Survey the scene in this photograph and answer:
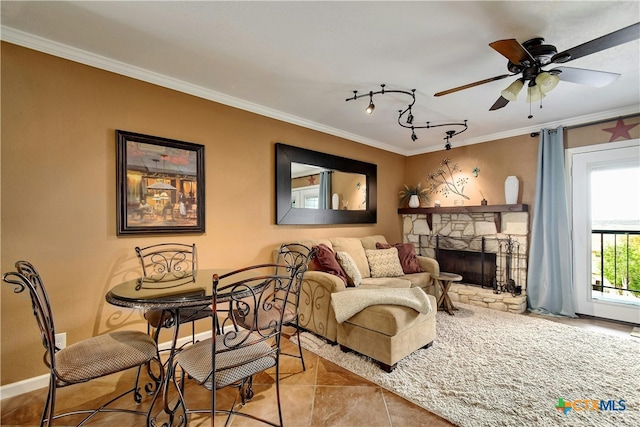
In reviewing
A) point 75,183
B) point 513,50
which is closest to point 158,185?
point 75,183

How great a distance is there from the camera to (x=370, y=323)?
2.47 meters

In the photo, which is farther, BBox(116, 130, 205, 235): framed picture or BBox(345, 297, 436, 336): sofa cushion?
BBox(116, 130, 205, 235): framed picture

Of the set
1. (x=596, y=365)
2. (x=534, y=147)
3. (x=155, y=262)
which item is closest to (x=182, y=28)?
(x=155, y=262)

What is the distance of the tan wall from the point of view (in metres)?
2.05

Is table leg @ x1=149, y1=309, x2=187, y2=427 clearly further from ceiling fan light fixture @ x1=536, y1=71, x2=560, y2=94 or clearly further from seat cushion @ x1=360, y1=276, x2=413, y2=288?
ceiling fan light fixture @ x1=536, y1=71, x2=560, y2=94

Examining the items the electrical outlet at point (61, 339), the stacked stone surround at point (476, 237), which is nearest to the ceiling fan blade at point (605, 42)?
the stacked stone surround at point (476, 237)

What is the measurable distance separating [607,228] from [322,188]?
11.9 ft

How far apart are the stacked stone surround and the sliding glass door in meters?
0.59

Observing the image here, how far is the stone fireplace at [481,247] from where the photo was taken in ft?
13.5

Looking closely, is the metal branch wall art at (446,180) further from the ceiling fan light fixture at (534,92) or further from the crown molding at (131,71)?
the ceiling fan light fixture at (534,92)

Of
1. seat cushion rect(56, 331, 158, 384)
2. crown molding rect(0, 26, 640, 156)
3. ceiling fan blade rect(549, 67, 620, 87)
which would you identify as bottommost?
seat cushion rect(56, 331, 158, 384)

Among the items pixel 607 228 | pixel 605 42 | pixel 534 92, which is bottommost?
pixel 607 228

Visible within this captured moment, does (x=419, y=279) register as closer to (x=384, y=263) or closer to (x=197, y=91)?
(x=384, y=263)

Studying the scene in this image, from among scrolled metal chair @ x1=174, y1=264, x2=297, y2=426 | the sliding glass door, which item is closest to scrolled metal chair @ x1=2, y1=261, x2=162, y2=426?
scrolled metal chair @ x1=174, y1=264, x2=297, y2=426
